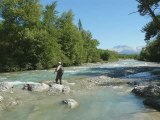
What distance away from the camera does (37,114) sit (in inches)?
706

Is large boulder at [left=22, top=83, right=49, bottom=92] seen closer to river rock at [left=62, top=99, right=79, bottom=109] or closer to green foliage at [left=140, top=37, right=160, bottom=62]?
river rock at [left=62, top=99, right=79, bottom=109]

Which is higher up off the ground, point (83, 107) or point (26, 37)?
point (26, 37)

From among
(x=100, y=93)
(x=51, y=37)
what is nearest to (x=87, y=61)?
(x=51, y=37)

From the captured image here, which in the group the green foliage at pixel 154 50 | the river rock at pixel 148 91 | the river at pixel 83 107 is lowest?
the river at pixel 83 107

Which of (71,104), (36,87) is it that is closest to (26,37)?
(36,87)

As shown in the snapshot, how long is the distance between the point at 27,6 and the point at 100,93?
129ft

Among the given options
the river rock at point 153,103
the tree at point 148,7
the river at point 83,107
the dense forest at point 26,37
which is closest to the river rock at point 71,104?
the river at point 83,107

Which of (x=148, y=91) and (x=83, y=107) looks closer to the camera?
(x=83, y=107)

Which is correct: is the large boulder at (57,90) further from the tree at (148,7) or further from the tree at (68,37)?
the tree at (68,37)

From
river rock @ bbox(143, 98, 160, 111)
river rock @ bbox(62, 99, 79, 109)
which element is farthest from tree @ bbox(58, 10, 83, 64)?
river rock @ bbox(143, 98, 160, 111)

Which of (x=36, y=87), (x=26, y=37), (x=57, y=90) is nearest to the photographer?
(x=57, y=90)

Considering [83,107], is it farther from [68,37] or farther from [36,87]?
[68,37]

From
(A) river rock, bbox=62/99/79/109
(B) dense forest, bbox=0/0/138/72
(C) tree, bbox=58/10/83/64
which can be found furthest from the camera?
(C) tree, bbox=58/10/83/64

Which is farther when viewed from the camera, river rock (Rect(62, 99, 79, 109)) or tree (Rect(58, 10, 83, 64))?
tree (Rect(58, 10, 83, 64))
